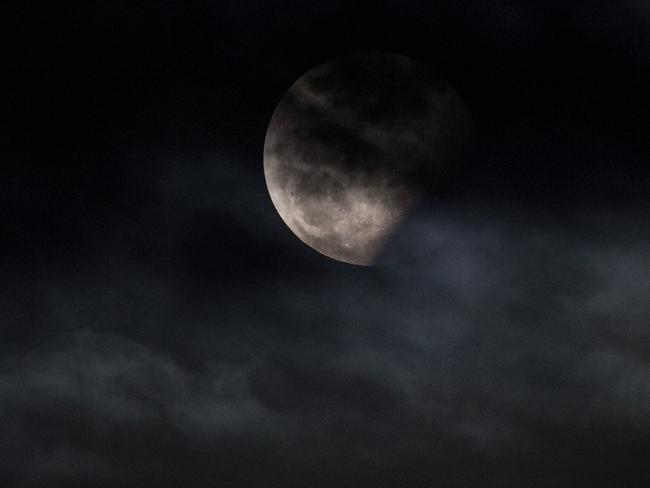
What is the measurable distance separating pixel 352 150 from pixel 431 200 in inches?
166

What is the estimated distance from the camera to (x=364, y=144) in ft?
88.0

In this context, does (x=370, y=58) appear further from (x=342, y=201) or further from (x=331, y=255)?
(x=331, y=255)

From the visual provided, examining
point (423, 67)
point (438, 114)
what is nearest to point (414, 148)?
point (438, 114)

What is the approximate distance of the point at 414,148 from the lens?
27.5 meters

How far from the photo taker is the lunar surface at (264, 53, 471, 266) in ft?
88.8

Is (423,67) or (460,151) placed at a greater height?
(423,67)

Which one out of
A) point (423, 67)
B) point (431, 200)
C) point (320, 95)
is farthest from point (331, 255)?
point (423, 67)

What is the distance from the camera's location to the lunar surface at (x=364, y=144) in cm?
2708

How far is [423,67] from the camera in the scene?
28953 millimetres

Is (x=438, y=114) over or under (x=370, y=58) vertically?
under

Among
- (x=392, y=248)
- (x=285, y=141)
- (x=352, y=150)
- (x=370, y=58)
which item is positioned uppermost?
(x=370, y=58)

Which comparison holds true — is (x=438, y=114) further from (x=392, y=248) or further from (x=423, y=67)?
(x=392, y=248)

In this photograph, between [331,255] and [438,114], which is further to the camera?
[331,255]

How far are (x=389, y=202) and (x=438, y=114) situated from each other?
4.34 m
